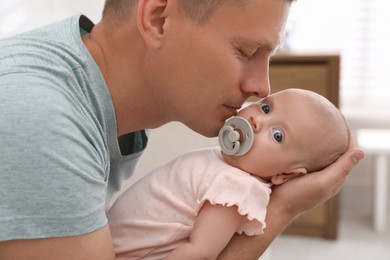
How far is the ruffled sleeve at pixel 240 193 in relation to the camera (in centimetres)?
115

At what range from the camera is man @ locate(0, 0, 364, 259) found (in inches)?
36.8

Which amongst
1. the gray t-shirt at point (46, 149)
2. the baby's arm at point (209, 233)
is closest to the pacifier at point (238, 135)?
the baby's arm at point (209, 233)

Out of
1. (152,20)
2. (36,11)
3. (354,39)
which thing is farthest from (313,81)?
(152,20)

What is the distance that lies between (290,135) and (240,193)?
0.19 meters

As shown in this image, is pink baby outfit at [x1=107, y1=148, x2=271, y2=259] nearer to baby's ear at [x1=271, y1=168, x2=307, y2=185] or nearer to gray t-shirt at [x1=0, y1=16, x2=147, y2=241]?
baby's ear at [x1=271, y1=168, x2=307, y2=185]

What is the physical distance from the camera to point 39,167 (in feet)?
3.05

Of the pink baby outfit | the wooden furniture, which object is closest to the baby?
the pink baby outfit

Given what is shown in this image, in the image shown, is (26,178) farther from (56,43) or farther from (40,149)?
(56,43)

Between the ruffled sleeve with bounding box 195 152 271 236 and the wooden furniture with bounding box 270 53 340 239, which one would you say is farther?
the wooden furniture with bounding box 270 53 340 239

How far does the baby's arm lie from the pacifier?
0.46 feet

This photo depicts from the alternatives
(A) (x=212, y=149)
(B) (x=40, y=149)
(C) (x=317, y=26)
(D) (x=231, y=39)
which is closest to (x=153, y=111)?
(A) (x=212, y=149)

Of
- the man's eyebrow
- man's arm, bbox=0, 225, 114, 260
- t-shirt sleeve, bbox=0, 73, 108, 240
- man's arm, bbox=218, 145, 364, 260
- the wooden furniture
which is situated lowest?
the wooden furniture

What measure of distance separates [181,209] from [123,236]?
152 millimetres

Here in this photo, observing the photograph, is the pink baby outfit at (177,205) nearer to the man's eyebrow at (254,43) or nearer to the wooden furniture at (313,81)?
the man's eyebrow at (254,43)
